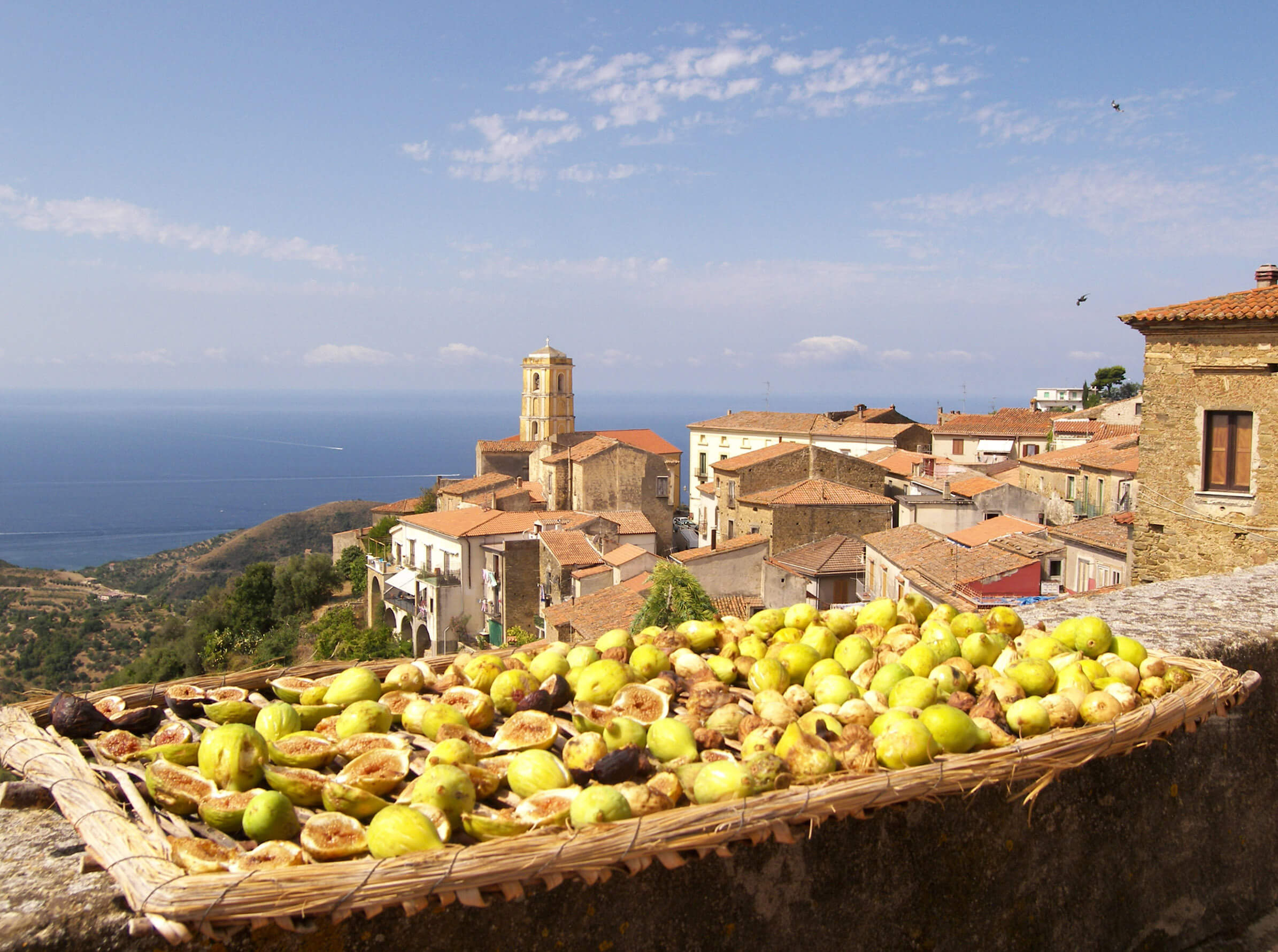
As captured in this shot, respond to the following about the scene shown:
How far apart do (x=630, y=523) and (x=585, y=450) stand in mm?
7487

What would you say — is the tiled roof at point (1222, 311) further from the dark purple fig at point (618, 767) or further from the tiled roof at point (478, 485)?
the tiled roof at point (478, 485)

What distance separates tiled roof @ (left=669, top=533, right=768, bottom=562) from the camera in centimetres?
2845

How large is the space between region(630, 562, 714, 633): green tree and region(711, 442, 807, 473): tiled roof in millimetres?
15530

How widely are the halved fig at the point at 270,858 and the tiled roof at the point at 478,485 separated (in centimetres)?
4529

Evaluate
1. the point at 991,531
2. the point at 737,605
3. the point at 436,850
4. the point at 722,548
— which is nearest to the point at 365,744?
the point at 436,850

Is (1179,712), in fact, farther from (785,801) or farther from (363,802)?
(363,802)

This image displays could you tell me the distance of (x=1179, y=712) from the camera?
9.71 ft

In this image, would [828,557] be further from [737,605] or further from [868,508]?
[868,508]

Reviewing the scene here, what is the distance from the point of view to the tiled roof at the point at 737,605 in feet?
81.1

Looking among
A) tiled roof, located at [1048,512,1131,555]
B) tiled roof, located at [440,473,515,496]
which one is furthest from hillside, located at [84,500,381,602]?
tiled roof, located at [1048,512,1131,555]

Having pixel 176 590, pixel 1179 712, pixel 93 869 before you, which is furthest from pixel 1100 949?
pixel 176 590

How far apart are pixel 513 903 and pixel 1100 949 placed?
233 cm

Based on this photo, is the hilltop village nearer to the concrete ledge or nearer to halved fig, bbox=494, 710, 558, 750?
the concrete ledge

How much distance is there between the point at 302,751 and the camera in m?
2.55
